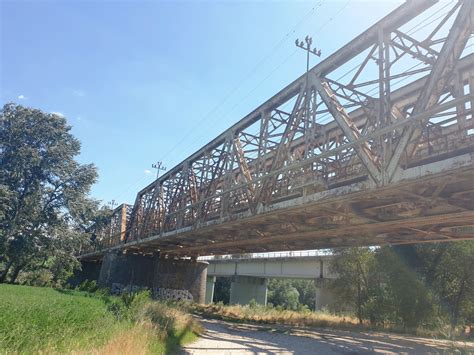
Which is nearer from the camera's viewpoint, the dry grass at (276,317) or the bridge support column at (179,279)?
the dry grass at (276,317)

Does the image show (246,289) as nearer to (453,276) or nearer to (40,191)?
(40,191)

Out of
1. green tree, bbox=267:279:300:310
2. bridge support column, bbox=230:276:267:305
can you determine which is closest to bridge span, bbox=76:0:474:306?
bridge support column, bbox=230:276:267:305

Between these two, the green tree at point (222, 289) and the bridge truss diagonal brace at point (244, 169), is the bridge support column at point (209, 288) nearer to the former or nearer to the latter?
the green tree at point (222, 289)

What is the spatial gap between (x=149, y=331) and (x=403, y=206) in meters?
9.97

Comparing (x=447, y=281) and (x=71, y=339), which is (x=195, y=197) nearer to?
(x=71, y=339)

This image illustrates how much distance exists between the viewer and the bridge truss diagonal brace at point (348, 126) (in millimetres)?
11091

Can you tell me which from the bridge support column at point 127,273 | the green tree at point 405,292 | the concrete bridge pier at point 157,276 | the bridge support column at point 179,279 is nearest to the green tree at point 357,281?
the green tree at point 405,292

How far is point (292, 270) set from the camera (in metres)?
47.9

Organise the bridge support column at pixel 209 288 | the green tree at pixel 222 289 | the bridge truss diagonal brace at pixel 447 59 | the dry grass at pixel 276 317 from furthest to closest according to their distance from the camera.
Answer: the green tree at pixel 222 289
the bridge support column at pixel 209 288
the dry grass at pixel 276 317
the bridge truss diagonal brace at pixel 447 59

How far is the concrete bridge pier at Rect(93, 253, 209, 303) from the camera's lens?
132ft

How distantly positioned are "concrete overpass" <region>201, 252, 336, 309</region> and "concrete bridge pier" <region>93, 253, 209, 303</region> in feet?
34.9

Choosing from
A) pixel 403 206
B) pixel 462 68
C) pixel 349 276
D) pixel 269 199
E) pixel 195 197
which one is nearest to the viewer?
pixel 462 68

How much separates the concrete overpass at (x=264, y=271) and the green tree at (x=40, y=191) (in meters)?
21.9

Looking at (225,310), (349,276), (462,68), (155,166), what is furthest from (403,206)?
(155,166)
